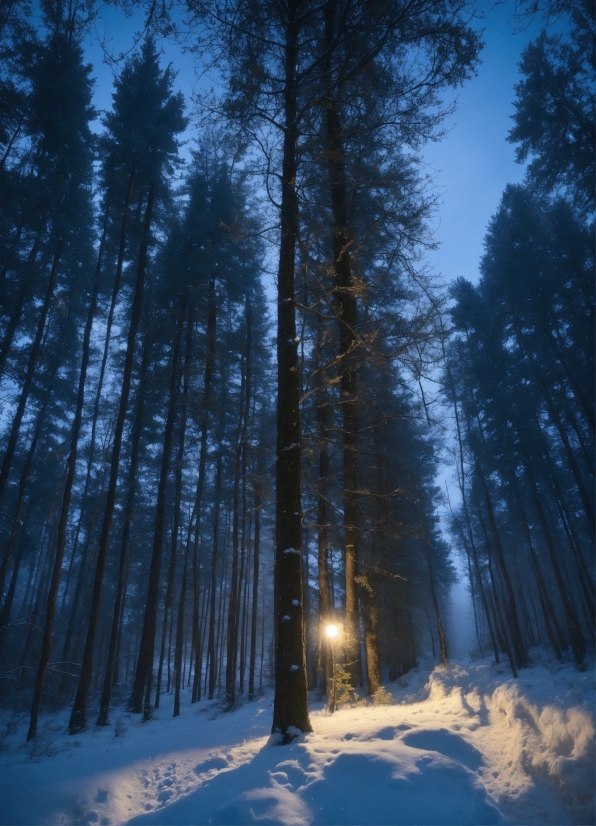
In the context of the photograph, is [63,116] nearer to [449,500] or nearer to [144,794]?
[144,794]

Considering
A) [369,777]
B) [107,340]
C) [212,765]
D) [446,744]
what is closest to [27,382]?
[107,340]

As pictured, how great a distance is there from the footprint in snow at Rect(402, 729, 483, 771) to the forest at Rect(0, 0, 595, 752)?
1350 millimetres

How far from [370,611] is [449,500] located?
17.7 m

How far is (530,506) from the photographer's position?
19953 mm

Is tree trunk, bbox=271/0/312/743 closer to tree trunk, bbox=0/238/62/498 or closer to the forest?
the forest

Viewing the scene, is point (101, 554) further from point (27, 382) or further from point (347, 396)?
point (347, 396)

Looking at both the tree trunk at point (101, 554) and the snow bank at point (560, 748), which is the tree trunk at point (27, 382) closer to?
the tree trunk at point (101, 554)

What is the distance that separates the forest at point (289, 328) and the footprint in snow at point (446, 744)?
53.1 inches

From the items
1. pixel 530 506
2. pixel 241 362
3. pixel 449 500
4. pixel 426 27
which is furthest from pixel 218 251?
pixel 449 500

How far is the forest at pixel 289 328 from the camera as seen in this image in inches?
261

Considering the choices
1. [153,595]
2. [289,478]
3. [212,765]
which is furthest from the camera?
[153,595]

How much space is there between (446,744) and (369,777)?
4.09 feet

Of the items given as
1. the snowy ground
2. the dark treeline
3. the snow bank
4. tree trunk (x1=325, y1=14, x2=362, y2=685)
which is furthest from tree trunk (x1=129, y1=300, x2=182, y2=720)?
the snow bank

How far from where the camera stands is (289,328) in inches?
258
